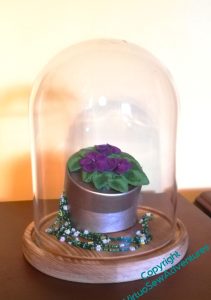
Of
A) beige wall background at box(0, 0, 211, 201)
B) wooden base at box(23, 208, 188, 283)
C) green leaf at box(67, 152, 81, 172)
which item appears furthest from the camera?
beige wall background at box(0, 0, 211, 201)

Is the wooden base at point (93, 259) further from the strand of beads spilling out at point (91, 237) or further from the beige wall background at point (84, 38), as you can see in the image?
the beige wall background at point (84, 38)

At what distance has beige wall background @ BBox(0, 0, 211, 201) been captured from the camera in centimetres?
78

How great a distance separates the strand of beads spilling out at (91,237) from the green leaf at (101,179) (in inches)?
3.1

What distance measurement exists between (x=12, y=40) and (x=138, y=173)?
16.0 inches

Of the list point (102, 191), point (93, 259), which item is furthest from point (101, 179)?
point (93, 259)

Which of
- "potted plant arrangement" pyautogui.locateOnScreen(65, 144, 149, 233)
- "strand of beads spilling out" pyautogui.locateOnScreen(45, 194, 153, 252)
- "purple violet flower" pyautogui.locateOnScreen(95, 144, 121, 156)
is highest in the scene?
"purple violet flower" pyautogui.locateOnScreen(95, 144, 121, 156)

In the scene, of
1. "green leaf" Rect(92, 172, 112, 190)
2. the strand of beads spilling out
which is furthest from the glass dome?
"green leaf" Rect(92, 172, 112, 190)

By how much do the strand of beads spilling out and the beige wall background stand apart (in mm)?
258

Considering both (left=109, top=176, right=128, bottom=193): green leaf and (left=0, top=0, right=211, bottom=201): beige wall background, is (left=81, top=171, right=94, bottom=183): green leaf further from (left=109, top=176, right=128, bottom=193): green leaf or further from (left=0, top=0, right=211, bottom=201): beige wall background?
(left=0, top=0, right=211, bottom=201): beige wall background

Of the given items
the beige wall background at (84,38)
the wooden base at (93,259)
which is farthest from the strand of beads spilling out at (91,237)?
the beige wall background at (84,38)

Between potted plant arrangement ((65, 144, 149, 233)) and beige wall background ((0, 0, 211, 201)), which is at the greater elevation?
beige wall background ((0, 0, 211, 201))

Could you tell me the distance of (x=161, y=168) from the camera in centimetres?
79

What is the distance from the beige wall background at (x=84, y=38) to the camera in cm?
78

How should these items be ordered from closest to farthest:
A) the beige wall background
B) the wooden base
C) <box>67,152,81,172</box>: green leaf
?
the wooden base → <box>67,152,81,172</box>: green leaf → the beige wall background
